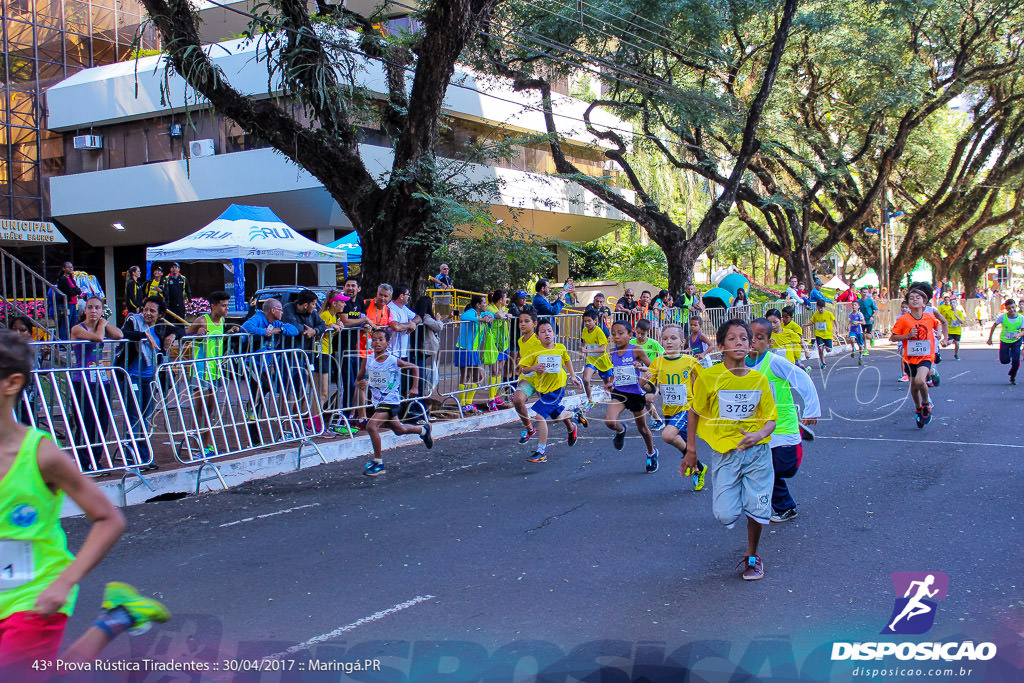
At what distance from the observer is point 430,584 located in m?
5.33

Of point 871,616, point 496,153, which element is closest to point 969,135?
point 496,153

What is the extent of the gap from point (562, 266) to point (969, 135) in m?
15.5

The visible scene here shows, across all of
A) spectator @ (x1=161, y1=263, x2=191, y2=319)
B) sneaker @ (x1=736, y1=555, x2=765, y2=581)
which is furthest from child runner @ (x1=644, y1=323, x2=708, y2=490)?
spectator @ (x1=161, y1=263, x2=191, y2=319)

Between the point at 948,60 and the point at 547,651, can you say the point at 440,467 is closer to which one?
the point at 547,651

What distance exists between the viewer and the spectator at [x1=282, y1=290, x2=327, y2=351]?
991 cm

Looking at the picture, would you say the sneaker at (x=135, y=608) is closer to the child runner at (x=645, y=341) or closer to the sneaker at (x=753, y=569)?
the sneaker at (x=753, y=569)

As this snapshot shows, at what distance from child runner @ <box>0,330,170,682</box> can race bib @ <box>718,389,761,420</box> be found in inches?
149

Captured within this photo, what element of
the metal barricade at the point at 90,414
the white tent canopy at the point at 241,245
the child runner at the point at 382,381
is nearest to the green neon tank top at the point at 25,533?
the metal barricade at the point at 90,414

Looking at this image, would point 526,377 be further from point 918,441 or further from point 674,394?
point 918,441

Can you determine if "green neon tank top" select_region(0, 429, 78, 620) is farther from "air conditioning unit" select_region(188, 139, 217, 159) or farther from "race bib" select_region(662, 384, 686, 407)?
"air conditioning unit" select_region(188, 139, 217, 159)

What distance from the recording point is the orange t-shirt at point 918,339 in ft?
36.3

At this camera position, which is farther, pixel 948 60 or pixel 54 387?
pixel 948 60

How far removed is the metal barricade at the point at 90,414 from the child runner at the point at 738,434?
4935 millimetres

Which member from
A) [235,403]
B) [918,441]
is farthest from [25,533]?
[918,441]
